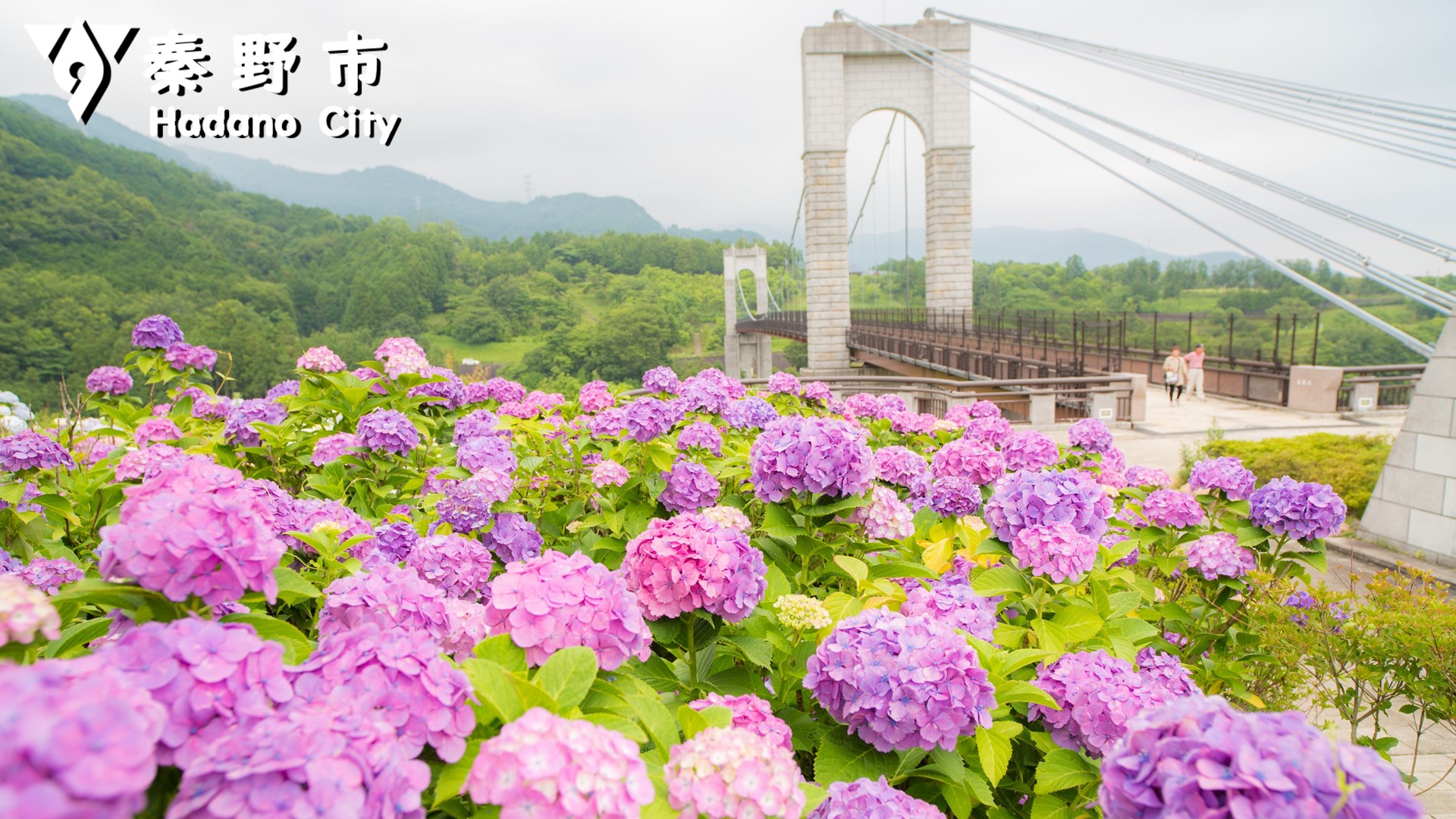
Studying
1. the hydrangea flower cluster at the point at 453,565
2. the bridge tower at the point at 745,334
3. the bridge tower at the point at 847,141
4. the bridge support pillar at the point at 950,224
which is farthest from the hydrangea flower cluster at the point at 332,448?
the bridge tower at the point at 745,334

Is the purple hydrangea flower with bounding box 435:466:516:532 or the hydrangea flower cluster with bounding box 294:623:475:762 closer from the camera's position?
the hydrangea flower cluster with bounding box 294:623:475:762

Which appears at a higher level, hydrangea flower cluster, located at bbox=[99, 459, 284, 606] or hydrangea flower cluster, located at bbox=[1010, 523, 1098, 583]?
hydrangea flower cluster, located at bbox=[99, 459, 284, 606]

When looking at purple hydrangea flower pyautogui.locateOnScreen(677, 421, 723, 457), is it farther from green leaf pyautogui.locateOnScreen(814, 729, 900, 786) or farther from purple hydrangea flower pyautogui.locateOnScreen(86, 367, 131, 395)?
purple hydrangea flower pyautogui.locateOnScreen(86, 367, 131, 395)

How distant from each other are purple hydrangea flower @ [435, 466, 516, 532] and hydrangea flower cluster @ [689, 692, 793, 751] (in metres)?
1.07

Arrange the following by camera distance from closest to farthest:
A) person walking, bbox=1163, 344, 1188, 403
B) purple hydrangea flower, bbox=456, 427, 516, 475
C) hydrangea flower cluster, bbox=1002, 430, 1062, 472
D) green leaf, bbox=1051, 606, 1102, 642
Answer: green leaf, bbox=1051, 606, 1102, 642 < purple hydrangea flower, bbox=456, 427, 516, 475 < hydrangea flower cluster, bbox=1002, 430, 1062, 472 < person walking, bbox=1163, 344, 1188, 403

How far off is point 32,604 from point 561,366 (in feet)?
157

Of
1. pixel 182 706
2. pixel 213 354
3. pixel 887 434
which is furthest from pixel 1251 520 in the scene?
pixel 213 354

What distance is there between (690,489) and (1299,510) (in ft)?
6.54

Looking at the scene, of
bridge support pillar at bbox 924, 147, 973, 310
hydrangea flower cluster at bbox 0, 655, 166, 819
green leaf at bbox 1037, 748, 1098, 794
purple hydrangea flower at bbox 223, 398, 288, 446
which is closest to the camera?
hydrangea flower cluster at bbox 0, 655, 166, 819

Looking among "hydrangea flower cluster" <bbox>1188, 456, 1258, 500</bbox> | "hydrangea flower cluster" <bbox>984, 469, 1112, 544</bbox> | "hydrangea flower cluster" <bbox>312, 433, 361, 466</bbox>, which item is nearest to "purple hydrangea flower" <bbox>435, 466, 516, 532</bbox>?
"hydrangea flower cluster" <bbox>312, 433, 361, 466</bbox>

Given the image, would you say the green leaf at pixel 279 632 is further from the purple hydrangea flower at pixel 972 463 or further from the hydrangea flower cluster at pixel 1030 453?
the hydrangea flower cluster at pixel 1030 453

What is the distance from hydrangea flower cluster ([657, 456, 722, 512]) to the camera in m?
2.26

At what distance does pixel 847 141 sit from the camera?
2630cm

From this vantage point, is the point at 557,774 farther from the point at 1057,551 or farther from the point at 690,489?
the point at 690,489
